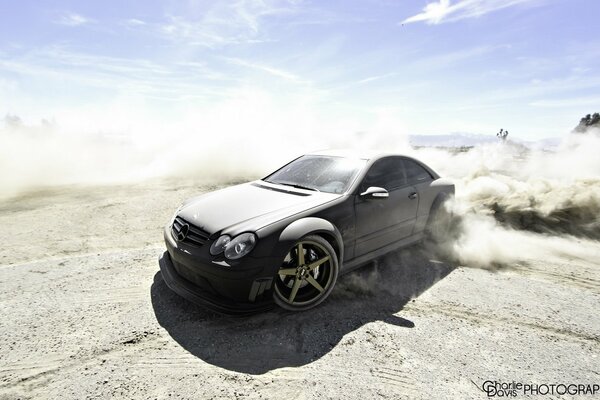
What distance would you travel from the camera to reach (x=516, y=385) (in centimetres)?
237

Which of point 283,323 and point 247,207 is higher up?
point 247,207

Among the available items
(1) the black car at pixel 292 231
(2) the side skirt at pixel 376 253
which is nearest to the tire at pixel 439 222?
(2) the side skirt at pixel 376 253

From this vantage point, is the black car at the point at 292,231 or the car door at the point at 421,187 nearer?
the black car at the point at 292,231

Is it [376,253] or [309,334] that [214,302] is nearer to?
[309,334]

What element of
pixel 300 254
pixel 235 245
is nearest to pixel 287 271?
pixel 300 254

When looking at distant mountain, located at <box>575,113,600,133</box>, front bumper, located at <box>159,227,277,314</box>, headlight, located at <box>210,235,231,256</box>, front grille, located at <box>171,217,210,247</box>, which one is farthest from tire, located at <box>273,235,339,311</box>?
distant mountain, located at <box>575,113,600,133</box>

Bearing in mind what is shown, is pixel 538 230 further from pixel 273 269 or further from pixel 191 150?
pixel 191 150

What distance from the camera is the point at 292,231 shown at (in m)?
2.93

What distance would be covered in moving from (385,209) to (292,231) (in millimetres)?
1453

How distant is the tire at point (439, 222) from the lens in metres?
4.73

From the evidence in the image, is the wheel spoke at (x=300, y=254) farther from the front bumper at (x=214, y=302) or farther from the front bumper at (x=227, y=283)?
the front bumper at (x=214, y=302)

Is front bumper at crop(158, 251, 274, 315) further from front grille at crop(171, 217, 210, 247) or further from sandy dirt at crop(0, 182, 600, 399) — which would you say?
front grille at crop(171, 217, 210, 247)

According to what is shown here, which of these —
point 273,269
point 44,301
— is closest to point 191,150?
point 44,301

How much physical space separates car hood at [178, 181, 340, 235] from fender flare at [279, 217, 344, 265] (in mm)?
143
